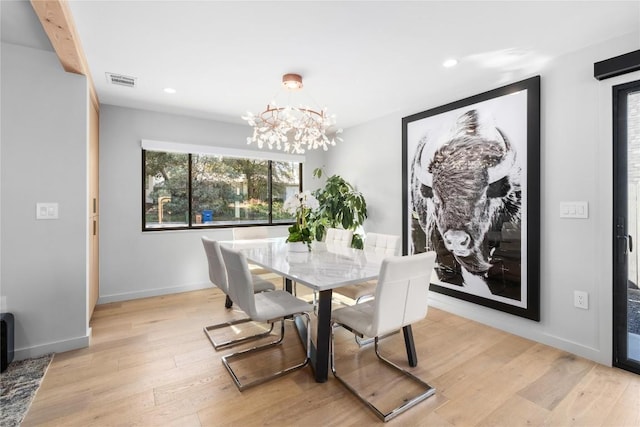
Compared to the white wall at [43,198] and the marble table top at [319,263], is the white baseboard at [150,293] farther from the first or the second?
the marble table top at [319,263]

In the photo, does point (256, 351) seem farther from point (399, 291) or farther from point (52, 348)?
point (52, 348)

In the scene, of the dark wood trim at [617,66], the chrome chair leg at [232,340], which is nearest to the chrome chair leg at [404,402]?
the chrome chair leg at [232,340]

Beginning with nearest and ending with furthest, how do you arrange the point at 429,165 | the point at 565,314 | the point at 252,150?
the point at 565,314
the point at 429,165
the point at 252,150

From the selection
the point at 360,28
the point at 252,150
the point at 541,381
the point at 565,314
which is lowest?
the point at 541,381

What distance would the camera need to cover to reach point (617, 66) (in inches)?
85.0

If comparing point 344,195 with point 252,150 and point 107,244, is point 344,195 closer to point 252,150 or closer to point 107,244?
point 252,150

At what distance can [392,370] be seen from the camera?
2.20 meters

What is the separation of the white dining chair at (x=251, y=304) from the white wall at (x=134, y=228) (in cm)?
212

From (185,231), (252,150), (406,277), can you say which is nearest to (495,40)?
(406,277)

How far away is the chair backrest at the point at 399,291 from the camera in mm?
1747

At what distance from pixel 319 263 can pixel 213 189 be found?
104 inches

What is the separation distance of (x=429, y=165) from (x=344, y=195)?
128 centimetres

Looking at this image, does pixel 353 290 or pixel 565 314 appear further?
pixel 353 290

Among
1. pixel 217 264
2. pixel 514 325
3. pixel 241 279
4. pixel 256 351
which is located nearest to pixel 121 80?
pixel 217 264
